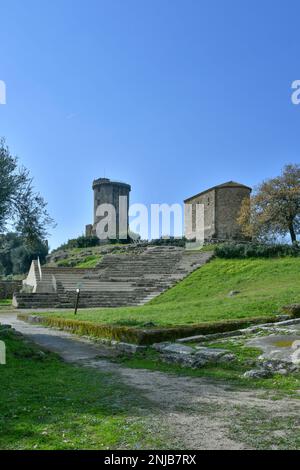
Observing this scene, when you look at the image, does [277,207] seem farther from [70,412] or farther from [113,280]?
[70,412]

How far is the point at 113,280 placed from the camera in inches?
1312

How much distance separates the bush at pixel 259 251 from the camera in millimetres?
31686

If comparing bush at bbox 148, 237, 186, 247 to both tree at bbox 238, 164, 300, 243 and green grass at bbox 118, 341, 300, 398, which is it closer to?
tree at bbox 238, 164, 300, 243

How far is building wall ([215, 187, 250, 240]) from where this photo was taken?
53.1m

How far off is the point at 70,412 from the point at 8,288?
3626 centimetres

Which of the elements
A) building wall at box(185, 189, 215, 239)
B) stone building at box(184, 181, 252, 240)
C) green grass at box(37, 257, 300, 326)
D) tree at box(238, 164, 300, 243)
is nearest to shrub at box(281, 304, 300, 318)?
green grass at box(37, 257, 300, 326)

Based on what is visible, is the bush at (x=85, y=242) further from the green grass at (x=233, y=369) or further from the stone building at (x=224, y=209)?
the green grass at (x=233, y=369)

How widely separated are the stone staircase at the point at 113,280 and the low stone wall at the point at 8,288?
200 centimetres

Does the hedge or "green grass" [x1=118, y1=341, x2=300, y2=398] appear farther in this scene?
the hedge

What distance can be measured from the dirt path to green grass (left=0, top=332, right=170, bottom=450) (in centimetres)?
23

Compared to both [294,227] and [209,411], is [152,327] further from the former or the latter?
[294,227]

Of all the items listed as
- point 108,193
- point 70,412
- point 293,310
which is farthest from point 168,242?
point 70,412

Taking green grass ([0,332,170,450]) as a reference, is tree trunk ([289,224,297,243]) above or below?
above
